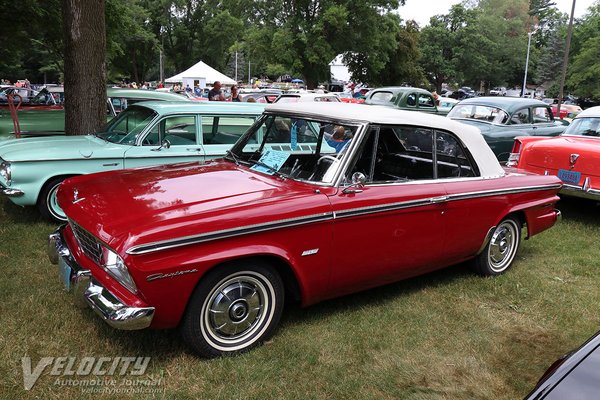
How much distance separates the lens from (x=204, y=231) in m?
2.89

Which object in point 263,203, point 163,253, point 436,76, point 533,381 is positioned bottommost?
point 533,381

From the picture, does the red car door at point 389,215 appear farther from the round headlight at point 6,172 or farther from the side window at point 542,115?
the side window at point 542,115

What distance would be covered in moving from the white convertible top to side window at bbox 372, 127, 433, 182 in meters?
0.10

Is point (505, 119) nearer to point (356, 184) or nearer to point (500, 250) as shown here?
point (500, 250)

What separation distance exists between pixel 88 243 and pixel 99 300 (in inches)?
19.8

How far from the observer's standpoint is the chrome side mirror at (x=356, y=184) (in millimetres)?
3496

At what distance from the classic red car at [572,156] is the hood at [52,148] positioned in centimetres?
549

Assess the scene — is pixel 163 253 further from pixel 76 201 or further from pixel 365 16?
pixel 365 16

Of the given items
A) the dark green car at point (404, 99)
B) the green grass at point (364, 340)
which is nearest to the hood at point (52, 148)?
the green grass at point (364, 340)

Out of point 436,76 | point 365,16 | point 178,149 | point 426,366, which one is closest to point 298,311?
point 426,366

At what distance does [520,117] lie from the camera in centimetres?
940

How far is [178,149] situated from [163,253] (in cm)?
375

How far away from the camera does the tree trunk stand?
720cm

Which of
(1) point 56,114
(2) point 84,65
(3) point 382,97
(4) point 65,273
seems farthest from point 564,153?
(1) point 56,114
